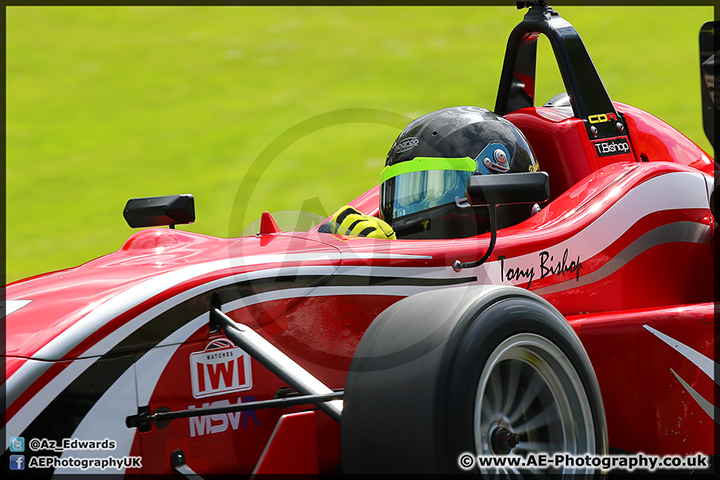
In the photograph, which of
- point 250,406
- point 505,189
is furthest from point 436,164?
point 250,406

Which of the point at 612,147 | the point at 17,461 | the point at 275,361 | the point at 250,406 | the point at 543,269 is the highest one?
the point at 612,147

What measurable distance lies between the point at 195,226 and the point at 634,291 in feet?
21.9

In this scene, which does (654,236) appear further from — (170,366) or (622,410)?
(170,366)

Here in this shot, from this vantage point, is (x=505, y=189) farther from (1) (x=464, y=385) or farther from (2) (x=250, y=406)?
(2) (x=250, y=406)

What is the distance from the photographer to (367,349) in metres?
2.41

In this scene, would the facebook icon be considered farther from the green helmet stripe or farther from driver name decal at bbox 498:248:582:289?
the green helmet stripe

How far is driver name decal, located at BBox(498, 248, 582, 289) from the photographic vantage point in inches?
126

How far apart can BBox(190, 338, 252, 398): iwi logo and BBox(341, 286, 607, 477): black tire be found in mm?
415

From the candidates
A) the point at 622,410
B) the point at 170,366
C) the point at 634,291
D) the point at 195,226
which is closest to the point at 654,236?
the point at 634,291

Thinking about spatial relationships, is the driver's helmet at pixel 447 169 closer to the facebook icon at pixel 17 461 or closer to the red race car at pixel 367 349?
the red race car at pixel 367 349

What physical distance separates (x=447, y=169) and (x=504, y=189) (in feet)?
2.53

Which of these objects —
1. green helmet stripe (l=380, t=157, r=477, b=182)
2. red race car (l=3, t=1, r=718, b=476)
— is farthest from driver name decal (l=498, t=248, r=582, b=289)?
green helmet stripe (l=380, t=157, r=477, b=182)

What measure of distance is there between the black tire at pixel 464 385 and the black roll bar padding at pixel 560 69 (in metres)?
1.91

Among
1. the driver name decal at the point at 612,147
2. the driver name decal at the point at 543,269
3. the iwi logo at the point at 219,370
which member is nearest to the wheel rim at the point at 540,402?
the driver name decal at the point at 543,269
